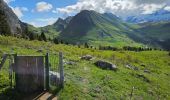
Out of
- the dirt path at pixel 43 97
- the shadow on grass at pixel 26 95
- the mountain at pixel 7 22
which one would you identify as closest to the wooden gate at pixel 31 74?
the shadow on grass at pixel 26 95

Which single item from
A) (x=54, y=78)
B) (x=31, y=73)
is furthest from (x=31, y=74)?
(x=54, y=78)

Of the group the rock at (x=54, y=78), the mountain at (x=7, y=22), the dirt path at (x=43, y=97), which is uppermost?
the mountain at (x=7, y=22)

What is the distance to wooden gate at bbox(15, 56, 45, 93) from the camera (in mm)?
22359

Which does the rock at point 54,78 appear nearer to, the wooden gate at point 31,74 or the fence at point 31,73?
the fence at point 31,73

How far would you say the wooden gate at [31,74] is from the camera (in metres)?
22.4

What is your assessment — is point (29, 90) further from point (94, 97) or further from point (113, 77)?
point (113, 77)

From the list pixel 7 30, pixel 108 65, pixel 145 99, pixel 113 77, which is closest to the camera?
pixel 145 99

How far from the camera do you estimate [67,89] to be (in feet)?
76.7

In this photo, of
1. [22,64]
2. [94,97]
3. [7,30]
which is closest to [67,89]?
[94,97]

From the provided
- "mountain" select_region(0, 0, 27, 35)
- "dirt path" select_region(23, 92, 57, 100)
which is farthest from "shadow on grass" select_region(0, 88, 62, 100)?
"mountain" select_region(0, 0, 27, 35)

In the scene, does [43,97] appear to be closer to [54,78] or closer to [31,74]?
[31,74]

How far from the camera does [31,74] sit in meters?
22.5

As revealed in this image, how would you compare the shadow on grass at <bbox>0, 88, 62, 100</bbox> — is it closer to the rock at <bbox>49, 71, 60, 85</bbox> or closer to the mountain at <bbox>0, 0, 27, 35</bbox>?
the rock at <bbox>49, 71, 60, 85</bbox>

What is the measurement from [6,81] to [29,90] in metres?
2.24
